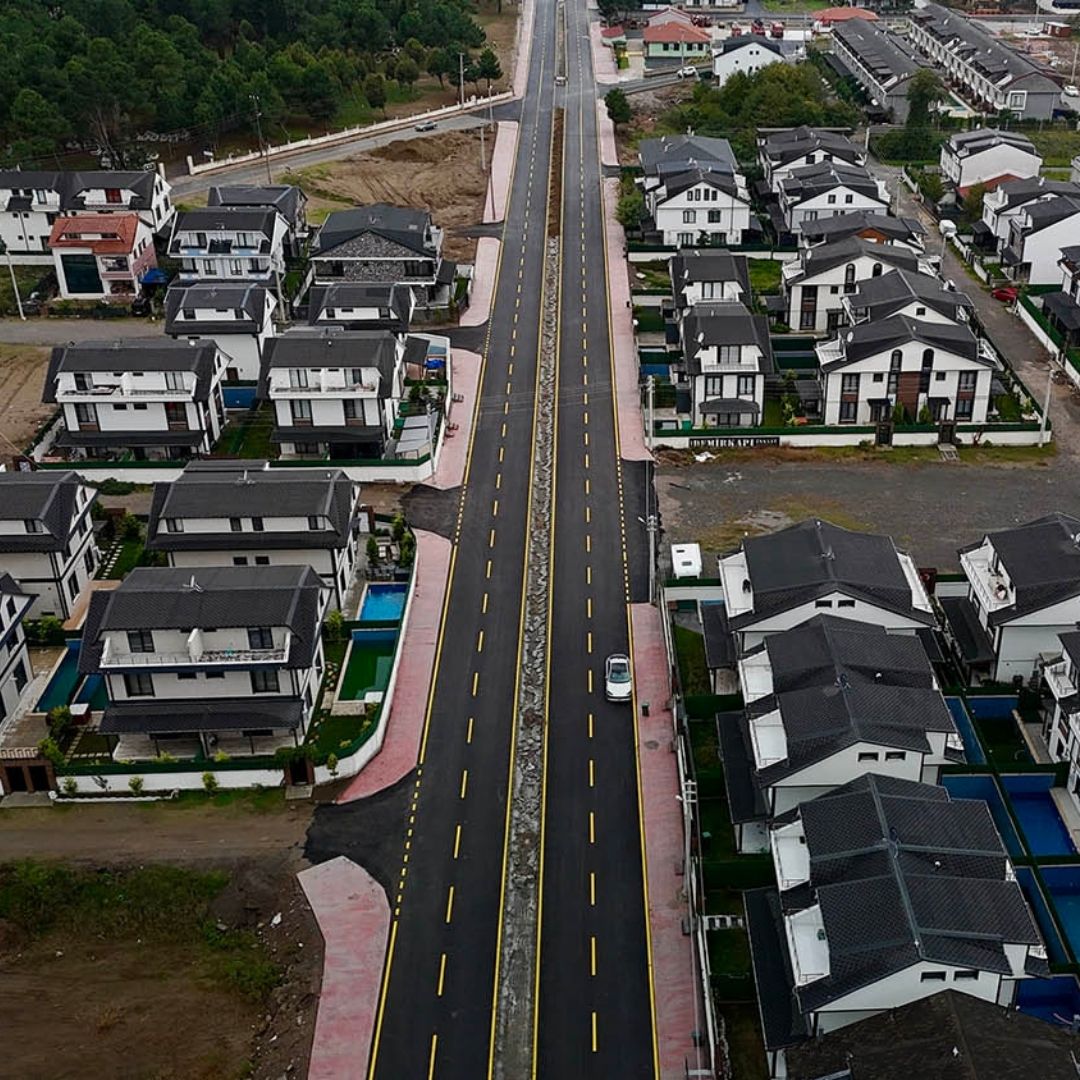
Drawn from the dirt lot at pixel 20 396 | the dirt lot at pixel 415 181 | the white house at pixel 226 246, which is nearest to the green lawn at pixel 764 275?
the dirt lot at pixel 415 181

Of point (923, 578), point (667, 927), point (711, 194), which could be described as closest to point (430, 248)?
point (711, 194)

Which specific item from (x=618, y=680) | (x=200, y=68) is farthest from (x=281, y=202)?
(x=618, y=680)

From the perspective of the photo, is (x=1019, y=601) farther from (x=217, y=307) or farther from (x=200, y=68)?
(x=200, y=68)

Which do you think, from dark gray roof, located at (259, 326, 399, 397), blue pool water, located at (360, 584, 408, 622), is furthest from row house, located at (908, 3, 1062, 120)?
blue pool water, located at (360, 584, 408, 622)

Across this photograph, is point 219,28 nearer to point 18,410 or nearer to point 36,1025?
point 18,410

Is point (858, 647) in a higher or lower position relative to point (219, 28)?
lower
